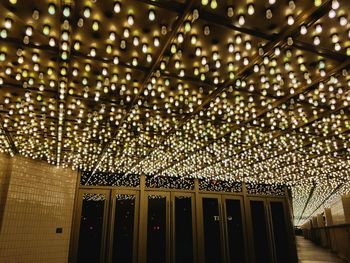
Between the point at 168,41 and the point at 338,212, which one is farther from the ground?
the point at 168,41

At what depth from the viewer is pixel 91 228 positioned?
9289 mm

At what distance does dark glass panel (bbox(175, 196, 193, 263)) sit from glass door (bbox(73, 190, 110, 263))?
8.75 ft

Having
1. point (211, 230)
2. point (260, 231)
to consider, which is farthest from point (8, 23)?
point (260, 231)

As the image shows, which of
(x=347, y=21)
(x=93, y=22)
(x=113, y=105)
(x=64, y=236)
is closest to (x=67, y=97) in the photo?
(x=113, y=105)

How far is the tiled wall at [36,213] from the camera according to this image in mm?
7055

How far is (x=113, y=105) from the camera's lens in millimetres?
4410

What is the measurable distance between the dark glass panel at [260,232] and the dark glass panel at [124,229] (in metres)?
5.05

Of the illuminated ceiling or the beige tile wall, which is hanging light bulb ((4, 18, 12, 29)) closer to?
the illuminated ceiling

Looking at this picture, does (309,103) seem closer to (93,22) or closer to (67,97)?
(93,22)

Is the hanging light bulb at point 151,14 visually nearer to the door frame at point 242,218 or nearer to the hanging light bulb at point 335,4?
the hanging light bulb at point 335,4

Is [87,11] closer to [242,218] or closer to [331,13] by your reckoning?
[331,13]

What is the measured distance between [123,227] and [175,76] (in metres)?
7.46

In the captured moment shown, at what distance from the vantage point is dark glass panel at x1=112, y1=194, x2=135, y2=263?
9320 mm

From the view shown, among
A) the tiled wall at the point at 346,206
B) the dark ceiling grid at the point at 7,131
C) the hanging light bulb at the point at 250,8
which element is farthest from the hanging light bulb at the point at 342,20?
the tiled wall at the point at 346,206
